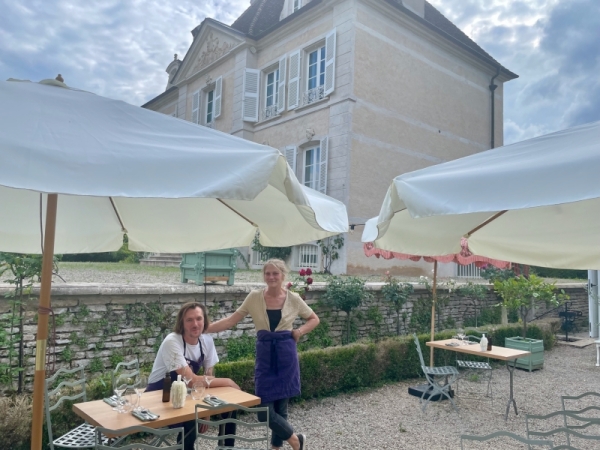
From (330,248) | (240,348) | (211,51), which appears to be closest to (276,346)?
(240,348)

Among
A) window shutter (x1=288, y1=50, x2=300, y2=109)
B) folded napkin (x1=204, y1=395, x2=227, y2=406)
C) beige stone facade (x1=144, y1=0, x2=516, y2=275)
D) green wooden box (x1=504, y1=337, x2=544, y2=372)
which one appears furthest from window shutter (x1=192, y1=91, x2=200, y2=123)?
folded napkin (x1=204, y1=395, x2=227, y2=406)

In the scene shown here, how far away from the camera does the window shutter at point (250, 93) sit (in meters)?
16.3

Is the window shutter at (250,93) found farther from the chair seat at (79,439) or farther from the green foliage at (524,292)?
the chair seat at (79,439)

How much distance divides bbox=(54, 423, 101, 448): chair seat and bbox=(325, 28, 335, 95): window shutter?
1188 cm

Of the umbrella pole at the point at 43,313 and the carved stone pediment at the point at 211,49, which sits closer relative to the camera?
the umbrella pole at the point at 43,313

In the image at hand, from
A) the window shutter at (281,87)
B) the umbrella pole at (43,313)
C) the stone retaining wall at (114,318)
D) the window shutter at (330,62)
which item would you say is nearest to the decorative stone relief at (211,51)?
the window shutter at (281,87)

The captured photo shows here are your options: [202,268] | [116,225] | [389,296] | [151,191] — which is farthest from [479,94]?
[151,191]

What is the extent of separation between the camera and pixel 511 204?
78.9 inches

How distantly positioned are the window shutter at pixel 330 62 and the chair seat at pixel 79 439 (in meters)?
11.9

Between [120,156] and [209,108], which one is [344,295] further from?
[209,108]

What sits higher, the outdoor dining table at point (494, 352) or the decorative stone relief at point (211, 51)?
the decorative stone relief at point (211, 51)

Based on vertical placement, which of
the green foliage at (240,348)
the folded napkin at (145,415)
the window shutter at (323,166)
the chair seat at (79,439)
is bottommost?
the chair seat at (79,439)

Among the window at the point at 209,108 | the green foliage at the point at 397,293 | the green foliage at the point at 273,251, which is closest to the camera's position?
the green foliage at the point at 397,293

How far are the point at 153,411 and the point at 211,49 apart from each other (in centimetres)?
1747
